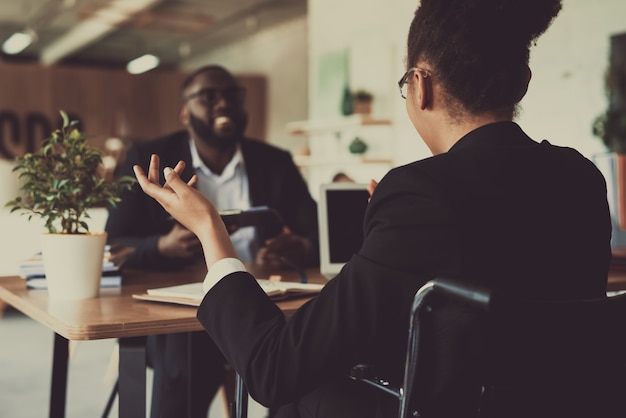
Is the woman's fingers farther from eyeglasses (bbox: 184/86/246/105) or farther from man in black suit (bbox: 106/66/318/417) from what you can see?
eyeglasses (bbox: 184/86/246/105)

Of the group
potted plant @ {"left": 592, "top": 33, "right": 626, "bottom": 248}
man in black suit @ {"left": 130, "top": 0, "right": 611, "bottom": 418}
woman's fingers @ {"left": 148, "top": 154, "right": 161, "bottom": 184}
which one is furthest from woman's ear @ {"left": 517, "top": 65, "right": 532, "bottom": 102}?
potted plant @ {"left": 592, "top": 33, "right": 626, "bottom": 248}

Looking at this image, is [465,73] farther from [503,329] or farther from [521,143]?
[503,329]

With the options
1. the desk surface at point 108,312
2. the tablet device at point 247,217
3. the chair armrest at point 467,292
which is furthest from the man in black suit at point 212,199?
the chair armrest at point 467,292

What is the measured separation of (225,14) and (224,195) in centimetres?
646

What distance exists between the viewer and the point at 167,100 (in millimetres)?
10125

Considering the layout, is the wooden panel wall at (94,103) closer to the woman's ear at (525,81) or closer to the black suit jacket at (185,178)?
the black suit jacket at (185,178)

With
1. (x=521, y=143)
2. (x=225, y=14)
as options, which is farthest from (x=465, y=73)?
(x=225, y=14)

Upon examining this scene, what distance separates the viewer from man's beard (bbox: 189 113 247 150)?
2.64m

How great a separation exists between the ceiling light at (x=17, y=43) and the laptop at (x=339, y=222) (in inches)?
345

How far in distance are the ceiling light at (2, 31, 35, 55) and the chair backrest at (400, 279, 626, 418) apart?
9711mm

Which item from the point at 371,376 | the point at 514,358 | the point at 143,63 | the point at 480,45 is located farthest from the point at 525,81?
the point at 143,63

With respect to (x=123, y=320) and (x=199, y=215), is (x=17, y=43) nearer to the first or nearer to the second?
(x=123, y=320)

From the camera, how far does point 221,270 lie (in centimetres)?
104

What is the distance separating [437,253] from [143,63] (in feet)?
37.5
